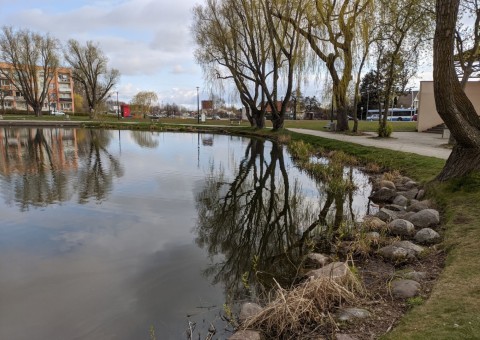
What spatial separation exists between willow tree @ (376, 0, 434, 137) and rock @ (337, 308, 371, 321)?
1672 cm

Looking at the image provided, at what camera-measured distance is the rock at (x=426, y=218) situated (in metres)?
6.71

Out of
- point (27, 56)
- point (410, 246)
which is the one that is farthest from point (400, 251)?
point (27, 56)

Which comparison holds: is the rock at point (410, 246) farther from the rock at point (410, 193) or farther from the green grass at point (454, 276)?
the rock at point (410, 193)

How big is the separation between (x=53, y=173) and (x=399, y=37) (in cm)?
1847

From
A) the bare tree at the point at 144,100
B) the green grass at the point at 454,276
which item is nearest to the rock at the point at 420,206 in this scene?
the green grass at the point at 454,276

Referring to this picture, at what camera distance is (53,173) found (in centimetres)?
1314

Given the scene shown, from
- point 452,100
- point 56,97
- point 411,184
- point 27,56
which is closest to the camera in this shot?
point 452,100

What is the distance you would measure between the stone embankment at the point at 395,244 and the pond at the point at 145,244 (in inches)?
18.5

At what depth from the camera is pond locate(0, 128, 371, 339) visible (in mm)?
4453

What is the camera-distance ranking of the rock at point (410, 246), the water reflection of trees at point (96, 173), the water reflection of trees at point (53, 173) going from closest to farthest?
the rock at point (410, 246) < the water reflection of trees at point (53, 173) < the water reflection of trees at point (96, 173)

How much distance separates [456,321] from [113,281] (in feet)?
14.3

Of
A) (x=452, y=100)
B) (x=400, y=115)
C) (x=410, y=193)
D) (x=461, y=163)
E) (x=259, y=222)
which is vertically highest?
(x=400, y=115)

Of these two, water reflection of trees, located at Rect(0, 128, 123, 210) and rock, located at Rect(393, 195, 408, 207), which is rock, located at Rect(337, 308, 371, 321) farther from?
water reflection of trees, located at Rect(0, 128, 123, 210)

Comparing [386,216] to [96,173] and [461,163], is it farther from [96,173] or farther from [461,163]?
[96,173]
